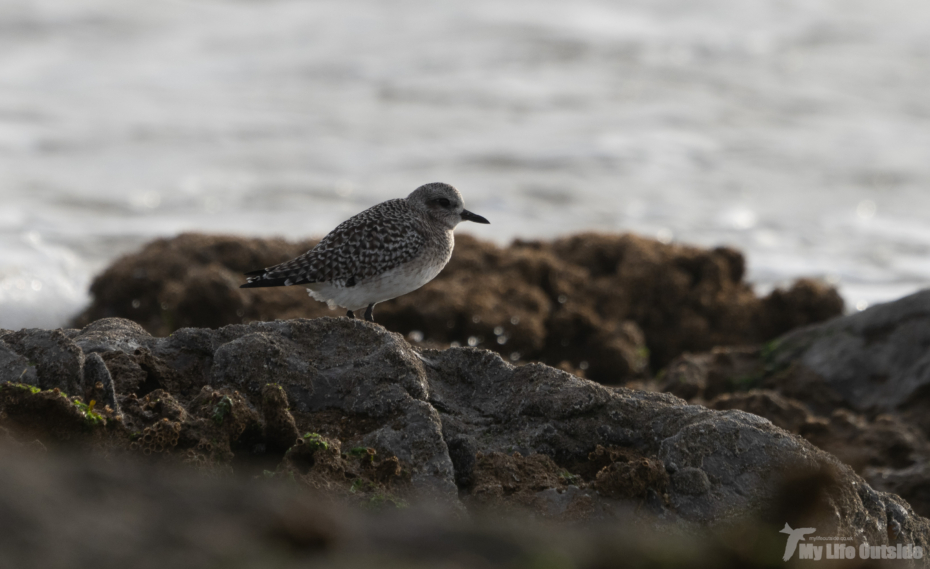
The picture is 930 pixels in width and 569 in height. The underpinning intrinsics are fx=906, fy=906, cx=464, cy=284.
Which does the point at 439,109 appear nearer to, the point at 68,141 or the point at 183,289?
the point at 68,141

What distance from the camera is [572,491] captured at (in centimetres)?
451

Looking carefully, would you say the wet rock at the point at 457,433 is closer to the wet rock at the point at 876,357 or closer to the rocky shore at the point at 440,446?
the rocky shore at the point at 440,446

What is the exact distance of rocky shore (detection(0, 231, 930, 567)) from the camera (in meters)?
2.52

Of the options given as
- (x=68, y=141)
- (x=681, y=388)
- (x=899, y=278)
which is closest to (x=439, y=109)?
(x=68, y=141)

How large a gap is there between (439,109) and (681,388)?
64.9 ft

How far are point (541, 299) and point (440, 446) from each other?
8.60 m

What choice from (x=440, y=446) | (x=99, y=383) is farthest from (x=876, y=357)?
(x=99, y=383)

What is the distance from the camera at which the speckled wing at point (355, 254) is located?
24.0ft

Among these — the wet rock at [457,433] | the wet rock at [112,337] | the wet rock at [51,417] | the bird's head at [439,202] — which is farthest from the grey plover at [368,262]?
the wet rock at [51,417]

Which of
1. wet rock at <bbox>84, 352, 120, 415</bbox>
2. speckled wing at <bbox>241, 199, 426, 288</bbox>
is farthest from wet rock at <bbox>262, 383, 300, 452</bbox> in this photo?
speckled wing at <bbox>241, 199, 426, 288</bbox>

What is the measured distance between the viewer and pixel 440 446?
4.70 m

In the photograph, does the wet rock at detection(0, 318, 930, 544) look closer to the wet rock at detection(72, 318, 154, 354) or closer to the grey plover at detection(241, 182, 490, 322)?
the wet rock at detection(72, 318, 154, 354)

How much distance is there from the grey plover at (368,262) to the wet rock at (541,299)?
13.8 ft

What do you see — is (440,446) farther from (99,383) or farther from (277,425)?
(99,383)
